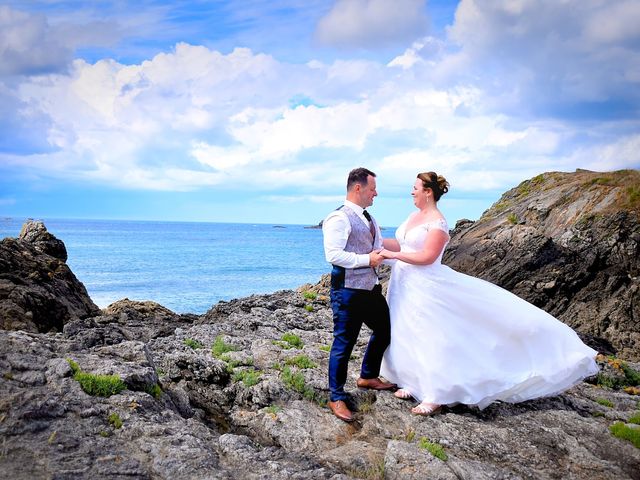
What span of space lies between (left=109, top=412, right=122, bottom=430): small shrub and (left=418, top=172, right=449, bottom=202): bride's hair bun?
5403mm

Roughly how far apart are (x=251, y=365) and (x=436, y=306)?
3796mm

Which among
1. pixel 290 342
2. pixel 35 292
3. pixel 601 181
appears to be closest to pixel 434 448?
pixel 290 342

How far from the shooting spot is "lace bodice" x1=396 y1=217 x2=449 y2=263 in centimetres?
872

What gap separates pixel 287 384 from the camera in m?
9.52

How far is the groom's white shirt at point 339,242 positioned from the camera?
26.8ft

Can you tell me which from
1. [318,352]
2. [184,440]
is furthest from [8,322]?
[184,440]

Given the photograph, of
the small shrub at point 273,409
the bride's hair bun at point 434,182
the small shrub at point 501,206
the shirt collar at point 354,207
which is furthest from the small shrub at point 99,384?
the small shrub at point 501,206

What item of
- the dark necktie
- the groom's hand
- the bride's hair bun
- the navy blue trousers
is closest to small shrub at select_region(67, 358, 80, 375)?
the navy blue trousers

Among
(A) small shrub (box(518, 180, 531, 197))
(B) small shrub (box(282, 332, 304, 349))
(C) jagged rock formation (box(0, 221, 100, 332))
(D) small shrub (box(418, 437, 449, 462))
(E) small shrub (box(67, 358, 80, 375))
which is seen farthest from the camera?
(A) small shrub (box(518, 180, 531, 197))

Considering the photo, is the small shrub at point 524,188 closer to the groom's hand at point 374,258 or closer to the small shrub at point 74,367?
the groom's hand at point 374,258

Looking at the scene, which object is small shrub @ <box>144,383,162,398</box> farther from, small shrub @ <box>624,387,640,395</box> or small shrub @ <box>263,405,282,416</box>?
small shrub @ <box>624,387,640,395</box>

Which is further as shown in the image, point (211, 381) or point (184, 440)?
point (211, 381)

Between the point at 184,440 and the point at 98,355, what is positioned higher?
the point at 98,355

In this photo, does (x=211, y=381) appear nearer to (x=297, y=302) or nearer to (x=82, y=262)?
(x=297, y=302)
